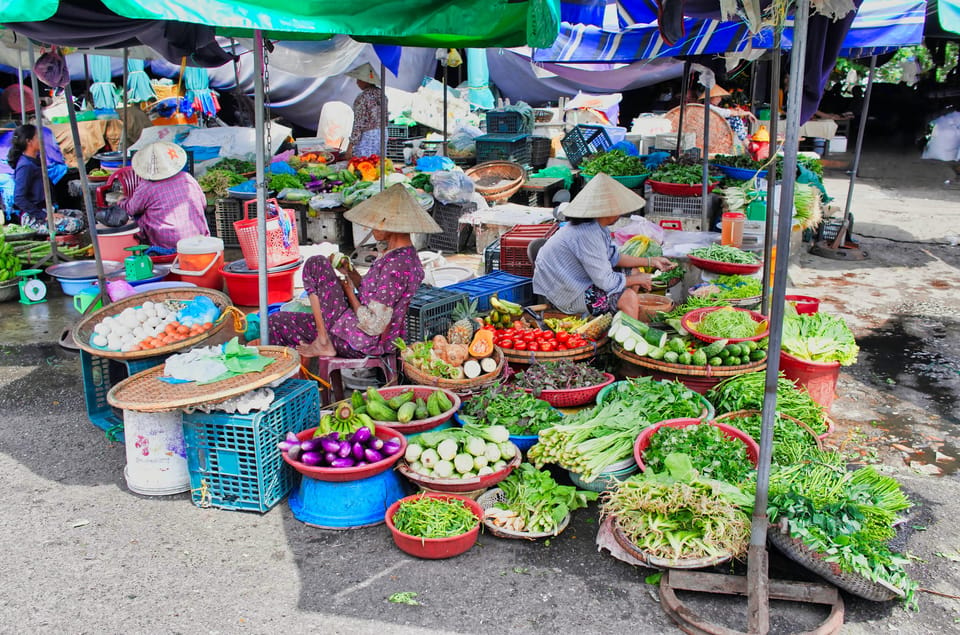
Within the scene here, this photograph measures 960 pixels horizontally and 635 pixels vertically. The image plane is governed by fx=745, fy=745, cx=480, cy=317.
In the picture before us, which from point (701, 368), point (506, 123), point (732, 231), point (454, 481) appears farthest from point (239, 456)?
point (506, 123)

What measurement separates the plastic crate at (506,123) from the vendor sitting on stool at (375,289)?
6722 millimetres

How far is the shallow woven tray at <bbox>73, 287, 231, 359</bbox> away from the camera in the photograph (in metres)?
4.41

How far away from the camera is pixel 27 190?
877cm

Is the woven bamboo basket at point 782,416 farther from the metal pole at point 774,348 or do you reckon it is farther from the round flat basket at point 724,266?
the round flat basket at point 724,266

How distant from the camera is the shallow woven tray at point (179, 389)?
3.71 meters

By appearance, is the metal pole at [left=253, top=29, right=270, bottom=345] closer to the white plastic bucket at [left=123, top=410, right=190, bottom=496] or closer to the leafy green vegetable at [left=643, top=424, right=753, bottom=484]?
the white plastic bucket at [left=123, top=410, right=190, bottom=496]

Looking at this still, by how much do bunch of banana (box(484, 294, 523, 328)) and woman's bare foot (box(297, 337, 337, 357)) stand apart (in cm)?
116

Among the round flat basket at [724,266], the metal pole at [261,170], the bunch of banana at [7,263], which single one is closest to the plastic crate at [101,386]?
the metal pole at [261,170]

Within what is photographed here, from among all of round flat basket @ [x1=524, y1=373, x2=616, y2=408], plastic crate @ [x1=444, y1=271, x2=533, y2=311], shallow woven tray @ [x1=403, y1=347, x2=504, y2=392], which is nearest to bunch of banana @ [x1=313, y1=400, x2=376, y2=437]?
shallow woven tray @ [x1=403, y1=347, x2=504, y2=392]

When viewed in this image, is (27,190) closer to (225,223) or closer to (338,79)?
(225,223)

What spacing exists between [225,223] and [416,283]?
556cm

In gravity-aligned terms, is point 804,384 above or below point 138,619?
above

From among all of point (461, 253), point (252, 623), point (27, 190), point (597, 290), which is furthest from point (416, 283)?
point (27, 190)

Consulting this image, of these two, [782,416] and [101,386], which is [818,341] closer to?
[782,416]
